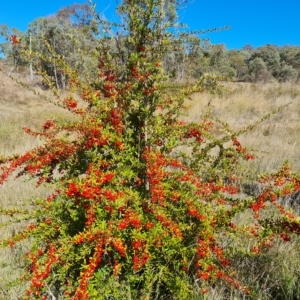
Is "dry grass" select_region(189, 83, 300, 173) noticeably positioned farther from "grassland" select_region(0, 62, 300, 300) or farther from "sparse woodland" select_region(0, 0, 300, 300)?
"sparse woodland" select_region(0, 0, 300, 300)

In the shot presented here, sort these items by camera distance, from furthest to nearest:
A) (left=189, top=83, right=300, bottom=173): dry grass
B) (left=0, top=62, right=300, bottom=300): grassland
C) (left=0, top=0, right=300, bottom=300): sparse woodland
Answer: (left=189, top=83, right=300, bottom=173): dry grass
(left=0, top=62, right=300, bottom=300): grassland
(left=0, top=0, right=300, bottom=300): sparse woodland

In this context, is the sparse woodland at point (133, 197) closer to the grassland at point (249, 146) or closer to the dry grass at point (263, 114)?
the grassland at point (249, 146)

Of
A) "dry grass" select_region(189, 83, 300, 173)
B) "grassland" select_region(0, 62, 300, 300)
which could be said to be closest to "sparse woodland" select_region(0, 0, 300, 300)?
"grassland" select_region(0, 62, 300, 300)

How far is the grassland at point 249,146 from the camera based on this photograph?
2.55 metres

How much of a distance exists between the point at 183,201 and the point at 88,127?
2.81 feet

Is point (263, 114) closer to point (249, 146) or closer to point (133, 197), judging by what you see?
point (249, 146)

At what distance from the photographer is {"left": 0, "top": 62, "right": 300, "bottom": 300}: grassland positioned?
2.55m

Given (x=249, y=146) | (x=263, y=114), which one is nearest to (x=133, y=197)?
(x=249, y=146)

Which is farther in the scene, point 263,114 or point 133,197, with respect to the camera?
point 263,114

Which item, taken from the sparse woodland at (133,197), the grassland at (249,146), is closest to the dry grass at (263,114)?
the grassland at (249,146)

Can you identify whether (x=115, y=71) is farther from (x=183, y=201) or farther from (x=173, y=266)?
(x=173, y=266)

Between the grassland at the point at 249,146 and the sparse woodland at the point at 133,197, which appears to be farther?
the grassland at the point at 249,146

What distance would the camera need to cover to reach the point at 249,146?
8.23 m

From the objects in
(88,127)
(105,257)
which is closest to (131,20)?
(88,127)
